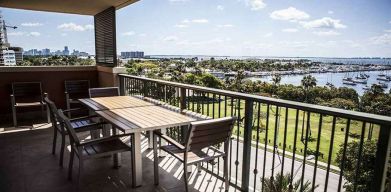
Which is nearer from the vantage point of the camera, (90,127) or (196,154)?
(196,154)

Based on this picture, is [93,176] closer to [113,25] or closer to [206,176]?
[206,176]

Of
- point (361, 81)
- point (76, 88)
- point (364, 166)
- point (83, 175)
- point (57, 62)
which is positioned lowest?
point (361, 81)

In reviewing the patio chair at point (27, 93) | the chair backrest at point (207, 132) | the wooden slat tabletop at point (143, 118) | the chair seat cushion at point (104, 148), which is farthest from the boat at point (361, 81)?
the chair seat cushion at point (104, 148)

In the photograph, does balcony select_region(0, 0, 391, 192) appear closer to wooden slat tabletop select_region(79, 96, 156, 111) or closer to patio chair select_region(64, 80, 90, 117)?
patio chair select_region(64, 80, 90, 117)

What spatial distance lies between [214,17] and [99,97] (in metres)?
69.9

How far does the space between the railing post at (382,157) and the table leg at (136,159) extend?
1.99 meters

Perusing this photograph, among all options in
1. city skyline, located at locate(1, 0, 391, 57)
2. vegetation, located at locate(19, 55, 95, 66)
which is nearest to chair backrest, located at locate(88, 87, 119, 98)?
vegetation, located at locate(19, 55, 95, 66)

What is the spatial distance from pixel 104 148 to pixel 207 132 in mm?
1151

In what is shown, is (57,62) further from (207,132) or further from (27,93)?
(207,132)

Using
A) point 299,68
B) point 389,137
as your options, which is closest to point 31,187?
point 389,137

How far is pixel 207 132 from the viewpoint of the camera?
2277 mm

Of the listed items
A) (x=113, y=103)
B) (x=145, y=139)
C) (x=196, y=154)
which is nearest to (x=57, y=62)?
(x=145, y=139)

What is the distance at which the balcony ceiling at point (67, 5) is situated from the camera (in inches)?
219

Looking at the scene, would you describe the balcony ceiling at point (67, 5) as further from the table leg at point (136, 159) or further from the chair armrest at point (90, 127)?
the table leg at point (136, 159)
